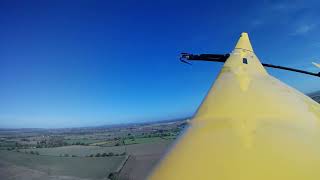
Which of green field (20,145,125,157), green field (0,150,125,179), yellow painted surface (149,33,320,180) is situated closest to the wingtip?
yellow painted surface (149,33,320,180)

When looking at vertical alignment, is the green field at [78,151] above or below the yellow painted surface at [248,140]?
below

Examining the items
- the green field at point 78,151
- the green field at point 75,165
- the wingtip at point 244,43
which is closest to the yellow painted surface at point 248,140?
the wingtip at point 244,43

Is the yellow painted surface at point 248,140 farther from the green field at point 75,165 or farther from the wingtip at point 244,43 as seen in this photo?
the green field at point 75,165

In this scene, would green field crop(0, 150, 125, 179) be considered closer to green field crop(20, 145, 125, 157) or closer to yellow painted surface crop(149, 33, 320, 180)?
green field crop(20, 145, 125, 157)

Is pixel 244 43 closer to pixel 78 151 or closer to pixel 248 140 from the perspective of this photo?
pixel 248 140

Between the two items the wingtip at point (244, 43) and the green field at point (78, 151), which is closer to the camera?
the wingtip at point (244, 43)

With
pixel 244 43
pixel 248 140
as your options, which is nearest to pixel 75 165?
pixel 244 43

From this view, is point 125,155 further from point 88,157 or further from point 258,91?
point 258,91
